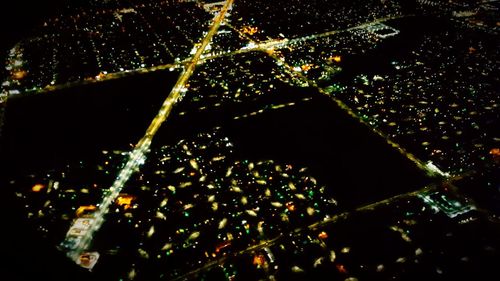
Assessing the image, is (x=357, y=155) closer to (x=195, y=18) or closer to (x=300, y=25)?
(x=300, y=25)

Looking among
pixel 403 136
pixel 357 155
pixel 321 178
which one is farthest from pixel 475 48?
pixel 321 178

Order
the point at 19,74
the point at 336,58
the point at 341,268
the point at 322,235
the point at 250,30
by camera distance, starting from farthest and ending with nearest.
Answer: the point at 250,30
the point at 336,58
the point at 19,74
the point at 322,235
the point at 341,268

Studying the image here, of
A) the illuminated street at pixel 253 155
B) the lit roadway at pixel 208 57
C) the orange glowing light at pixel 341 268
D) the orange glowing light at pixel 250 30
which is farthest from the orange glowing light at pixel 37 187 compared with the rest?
the orange glowing light at pixel 250 30

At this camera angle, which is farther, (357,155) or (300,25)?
(300,25)

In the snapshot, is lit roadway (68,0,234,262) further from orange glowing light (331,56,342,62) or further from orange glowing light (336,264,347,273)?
orange glowing light (331,56,342,62)

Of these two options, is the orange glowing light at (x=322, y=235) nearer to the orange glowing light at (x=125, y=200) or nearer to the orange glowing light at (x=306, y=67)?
the orange glowing light at (x=125, y=200)

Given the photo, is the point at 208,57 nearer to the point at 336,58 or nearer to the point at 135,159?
the point at 336,58

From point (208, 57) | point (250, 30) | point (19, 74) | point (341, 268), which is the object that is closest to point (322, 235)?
point (341, 268)

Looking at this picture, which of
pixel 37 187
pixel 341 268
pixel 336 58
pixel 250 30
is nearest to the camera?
pixel 341 268
